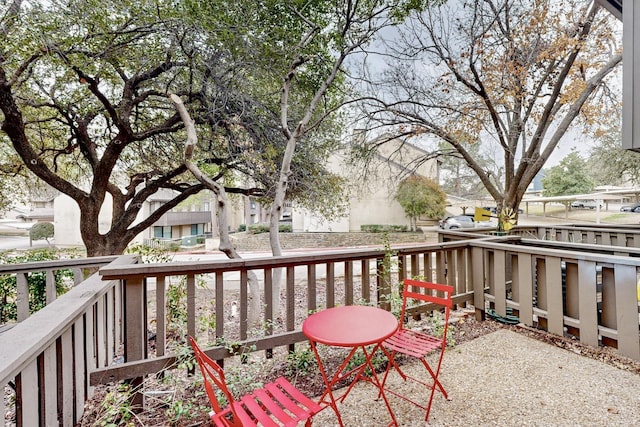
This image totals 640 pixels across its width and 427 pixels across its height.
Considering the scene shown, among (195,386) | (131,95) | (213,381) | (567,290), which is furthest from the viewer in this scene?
(131,95)

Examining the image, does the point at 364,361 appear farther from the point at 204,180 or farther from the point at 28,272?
the point at 28,272

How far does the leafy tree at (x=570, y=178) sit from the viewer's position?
98.7 feet

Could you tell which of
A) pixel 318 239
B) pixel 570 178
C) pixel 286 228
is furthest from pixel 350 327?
pixel 570 178

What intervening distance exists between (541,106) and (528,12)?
7.92 feet

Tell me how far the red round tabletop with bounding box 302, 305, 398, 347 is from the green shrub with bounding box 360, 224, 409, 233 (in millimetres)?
16949

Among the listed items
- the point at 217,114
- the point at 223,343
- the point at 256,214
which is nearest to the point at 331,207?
the point at 217,114

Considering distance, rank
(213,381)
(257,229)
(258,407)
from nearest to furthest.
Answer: (213,381), (258,407), (257,229)

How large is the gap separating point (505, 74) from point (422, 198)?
12.3 metres

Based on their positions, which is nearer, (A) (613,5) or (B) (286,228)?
(A) (613,5)

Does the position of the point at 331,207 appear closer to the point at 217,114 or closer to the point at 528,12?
the point at 217,114

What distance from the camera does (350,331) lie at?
194 centimetres

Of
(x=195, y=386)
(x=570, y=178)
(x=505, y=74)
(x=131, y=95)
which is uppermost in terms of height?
(x=505, y=74)

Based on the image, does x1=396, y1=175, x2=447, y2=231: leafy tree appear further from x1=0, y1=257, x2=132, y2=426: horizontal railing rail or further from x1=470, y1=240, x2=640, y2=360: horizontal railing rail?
x1=0, y1=257, x2=132, y2=426: horizontal railing rail

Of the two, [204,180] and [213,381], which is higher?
[204,180]
